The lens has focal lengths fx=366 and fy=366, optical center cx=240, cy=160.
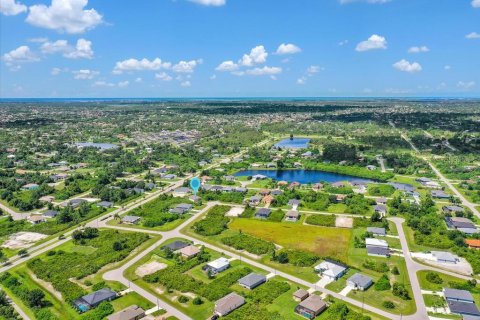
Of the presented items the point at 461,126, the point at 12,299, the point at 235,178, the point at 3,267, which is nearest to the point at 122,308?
the point at 12,299

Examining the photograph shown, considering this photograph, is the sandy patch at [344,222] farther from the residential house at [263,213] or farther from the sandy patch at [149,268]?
the sandy patch at [149,268]

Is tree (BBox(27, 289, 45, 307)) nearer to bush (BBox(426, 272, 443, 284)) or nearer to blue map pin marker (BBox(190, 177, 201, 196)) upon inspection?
blue map pin marker (BBox(190, 177, 201, 196))

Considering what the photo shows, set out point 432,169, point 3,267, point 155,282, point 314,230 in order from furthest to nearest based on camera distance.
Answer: point 432,169 < point 314,230 < point 3,267 < point 155,282

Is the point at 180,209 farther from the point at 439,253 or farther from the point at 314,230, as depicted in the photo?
the point at 439,253

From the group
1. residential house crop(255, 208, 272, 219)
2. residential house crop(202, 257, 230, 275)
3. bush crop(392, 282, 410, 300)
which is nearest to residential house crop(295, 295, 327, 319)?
bush crop(392, 282, 410, 300)

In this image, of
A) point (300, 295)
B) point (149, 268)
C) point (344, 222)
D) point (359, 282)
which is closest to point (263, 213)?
point (344, 222)

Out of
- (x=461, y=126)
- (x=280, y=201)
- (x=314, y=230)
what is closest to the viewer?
(x=314, y=230)
